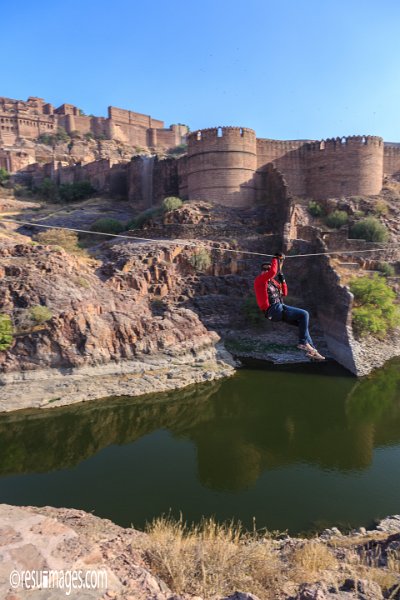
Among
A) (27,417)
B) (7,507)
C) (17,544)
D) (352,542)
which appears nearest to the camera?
(17,544)

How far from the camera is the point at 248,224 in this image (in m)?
23.2

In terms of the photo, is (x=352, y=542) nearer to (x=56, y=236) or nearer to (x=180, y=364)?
(x=180, y=364)

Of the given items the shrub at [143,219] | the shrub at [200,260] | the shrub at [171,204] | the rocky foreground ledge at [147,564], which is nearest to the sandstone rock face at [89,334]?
the shrub at [200,260]

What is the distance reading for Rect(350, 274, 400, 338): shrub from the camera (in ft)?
56.3

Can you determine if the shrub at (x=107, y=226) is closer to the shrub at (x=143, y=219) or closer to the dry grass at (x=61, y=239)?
the shrub at (x=143, y=219)

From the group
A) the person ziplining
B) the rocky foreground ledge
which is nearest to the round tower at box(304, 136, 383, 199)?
the person ziplining

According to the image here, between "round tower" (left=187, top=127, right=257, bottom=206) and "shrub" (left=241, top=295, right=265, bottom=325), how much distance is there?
7633mm

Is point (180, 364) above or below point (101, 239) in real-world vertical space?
below

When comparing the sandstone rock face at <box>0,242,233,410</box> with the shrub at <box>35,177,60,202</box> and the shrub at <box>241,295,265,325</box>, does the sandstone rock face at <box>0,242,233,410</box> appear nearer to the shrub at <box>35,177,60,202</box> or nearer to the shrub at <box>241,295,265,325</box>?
the shrub at <box>241,295,265,325</box>

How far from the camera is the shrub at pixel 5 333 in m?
14.3

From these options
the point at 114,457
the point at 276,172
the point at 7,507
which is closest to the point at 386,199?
the point at 276,172

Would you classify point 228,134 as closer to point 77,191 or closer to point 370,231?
point 370,231

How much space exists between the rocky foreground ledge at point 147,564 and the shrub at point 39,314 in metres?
9.13

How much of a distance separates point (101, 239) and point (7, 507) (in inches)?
712
